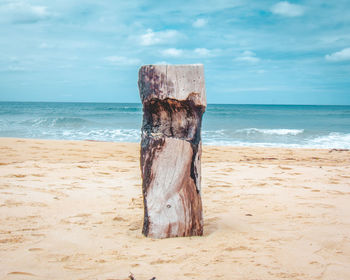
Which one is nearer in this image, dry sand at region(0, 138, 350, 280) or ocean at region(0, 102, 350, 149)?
dry sand at region(0, 138, 350, 280)

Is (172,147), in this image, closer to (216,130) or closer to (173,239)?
(173,239)

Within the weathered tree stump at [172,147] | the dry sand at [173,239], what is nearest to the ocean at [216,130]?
the dry sand at [173,239]

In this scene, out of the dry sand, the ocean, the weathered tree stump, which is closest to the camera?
the dry sand

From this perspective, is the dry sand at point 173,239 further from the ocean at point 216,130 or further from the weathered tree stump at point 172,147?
the ocean at point 216,130

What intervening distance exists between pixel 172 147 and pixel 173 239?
2.35 feet

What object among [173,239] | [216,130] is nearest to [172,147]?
[173,239]

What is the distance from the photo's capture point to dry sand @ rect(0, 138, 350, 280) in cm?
207

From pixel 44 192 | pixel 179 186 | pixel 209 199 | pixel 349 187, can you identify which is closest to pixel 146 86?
pixel 179 186

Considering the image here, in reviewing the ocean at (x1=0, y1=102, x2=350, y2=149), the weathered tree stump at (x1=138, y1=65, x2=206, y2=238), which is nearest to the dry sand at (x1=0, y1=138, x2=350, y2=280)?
the weathered tree stump at (x1=138, y1=65, x2=206, y2=238)

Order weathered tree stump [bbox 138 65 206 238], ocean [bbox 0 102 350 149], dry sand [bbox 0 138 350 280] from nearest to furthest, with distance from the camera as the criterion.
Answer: dry sand [bbox 0 138 350 280], weathered tree stump [bbox 138 65 206 238], ocean [bbox 0 102 350 149]

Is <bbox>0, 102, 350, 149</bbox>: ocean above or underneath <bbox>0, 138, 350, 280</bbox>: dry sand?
above

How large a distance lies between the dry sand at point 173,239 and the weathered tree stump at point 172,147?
17 cm

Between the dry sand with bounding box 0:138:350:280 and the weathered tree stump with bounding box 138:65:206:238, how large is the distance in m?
0.17

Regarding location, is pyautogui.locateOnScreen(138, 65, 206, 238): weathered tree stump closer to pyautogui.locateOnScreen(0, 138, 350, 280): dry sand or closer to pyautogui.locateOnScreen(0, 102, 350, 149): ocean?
pyautogui.locateOnScreen(0, 138, 350, 280): dry sand
